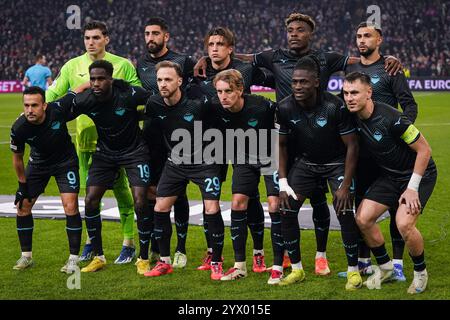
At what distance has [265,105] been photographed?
294 inches

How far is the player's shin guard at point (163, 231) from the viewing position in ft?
25.1

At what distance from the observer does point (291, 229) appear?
7.21 meters

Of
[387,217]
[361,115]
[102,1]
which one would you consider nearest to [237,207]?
[361,115]

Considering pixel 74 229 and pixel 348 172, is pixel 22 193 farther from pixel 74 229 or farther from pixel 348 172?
pixel 348 172

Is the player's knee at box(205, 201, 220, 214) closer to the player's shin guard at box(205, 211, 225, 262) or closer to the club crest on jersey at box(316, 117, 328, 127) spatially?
the player's shin guard at box(205, 211, 225, 262)

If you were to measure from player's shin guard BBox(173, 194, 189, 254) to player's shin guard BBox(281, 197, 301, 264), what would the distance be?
1.31 m

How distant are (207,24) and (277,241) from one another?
36.1m

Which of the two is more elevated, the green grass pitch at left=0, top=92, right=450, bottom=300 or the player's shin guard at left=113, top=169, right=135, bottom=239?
the player's shin guard at left=113, top=169, right=135, bottom=239

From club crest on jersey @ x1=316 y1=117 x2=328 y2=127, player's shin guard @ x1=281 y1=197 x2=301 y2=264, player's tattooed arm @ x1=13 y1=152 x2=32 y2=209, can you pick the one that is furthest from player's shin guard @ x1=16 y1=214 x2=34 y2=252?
club crest on jersey @ x1=316 y1=117 x2=328 y2=127

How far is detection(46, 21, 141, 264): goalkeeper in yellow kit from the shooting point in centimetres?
836

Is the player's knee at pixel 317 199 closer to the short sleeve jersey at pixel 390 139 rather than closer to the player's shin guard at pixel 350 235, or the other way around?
the player's shin guard at pixel 350 235

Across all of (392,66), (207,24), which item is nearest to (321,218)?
(392,66)

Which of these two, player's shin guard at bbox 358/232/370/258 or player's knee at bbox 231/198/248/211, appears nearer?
player's knee at bbox 231/198/248/211

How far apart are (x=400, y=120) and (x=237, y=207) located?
1742mm
